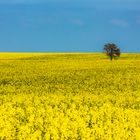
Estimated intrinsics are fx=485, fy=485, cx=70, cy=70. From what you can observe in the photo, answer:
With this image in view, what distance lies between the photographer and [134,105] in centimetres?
2002

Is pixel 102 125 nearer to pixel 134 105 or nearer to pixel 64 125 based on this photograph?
pixel 64 125

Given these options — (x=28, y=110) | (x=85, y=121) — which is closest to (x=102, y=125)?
(x=85, y=121)

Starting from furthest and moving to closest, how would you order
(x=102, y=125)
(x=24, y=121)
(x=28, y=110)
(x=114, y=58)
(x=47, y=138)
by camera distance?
(x=114, y=58) → (x=28, y=110) → (x=24, y=121) → (x=102, y=125) → (x=47, y=138)

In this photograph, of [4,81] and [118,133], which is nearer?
[118,133]

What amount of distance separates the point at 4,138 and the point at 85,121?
3.57 metres

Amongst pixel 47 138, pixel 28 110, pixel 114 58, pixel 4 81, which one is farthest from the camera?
pixel 114 58

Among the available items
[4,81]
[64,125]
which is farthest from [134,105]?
[4,81]

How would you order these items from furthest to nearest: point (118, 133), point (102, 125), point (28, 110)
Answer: point (28, 110), point (102, 125), point (118, 133)

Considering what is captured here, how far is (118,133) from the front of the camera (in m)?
12.3

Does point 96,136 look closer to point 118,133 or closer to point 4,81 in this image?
point 118,133

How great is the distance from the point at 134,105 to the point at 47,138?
9.18 meters

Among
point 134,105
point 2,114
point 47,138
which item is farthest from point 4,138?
point 134,105

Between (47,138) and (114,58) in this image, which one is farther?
(114,58)

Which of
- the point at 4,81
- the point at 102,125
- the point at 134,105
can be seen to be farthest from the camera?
the point at 4,81
